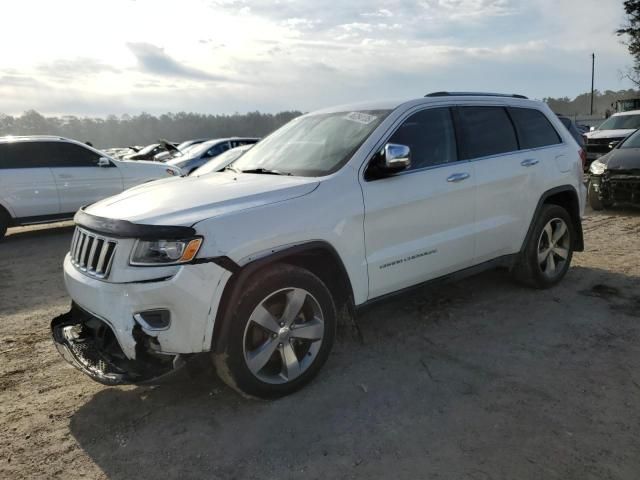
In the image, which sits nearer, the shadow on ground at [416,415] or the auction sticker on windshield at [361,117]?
the shadow on ground at [416,415]

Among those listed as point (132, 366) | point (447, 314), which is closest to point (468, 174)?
point (447, 314)

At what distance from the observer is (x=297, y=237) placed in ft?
9.91

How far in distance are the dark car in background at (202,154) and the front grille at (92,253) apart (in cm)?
1038

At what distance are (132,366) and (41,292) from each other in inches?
142

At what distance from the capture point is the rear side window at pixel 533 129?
15.4ft

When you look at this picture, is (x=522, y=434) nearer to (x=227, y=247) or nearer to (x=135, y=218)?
(x=227, y=247)

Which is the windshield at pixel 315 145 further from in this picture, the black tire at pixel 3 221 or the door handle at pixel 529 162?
the black tire at pixel 3 221

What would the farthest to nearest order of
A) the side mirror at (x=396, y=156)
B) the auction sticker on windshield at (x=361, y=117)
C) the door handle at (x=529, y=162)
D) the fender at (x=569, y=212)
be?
the fender at (x=569, y=212) → the door handle at (x=529, y=162) → the auction sticker on windshield at (x=361, y=117) → the side mirror at (x=396, y=156)

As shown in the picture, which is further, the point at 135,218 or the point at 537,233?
the point at 537,233

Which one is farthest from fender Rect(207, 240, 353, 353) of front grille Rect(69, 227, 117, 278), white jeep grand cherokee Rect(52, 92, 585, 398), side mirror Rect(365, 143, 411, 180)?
side mirror Rect(365, 143, 411, 180)

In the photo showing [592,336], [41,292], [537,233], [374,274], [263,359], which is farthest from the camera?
[41,292]

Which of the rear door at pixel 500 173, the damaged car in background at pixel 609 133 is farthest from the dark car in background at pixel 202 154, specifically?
the rear door at pixel 500 173

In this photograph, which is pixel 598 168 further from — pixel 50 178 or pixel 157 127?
pixel 157 127

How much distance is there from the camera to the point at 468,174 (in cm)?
403
